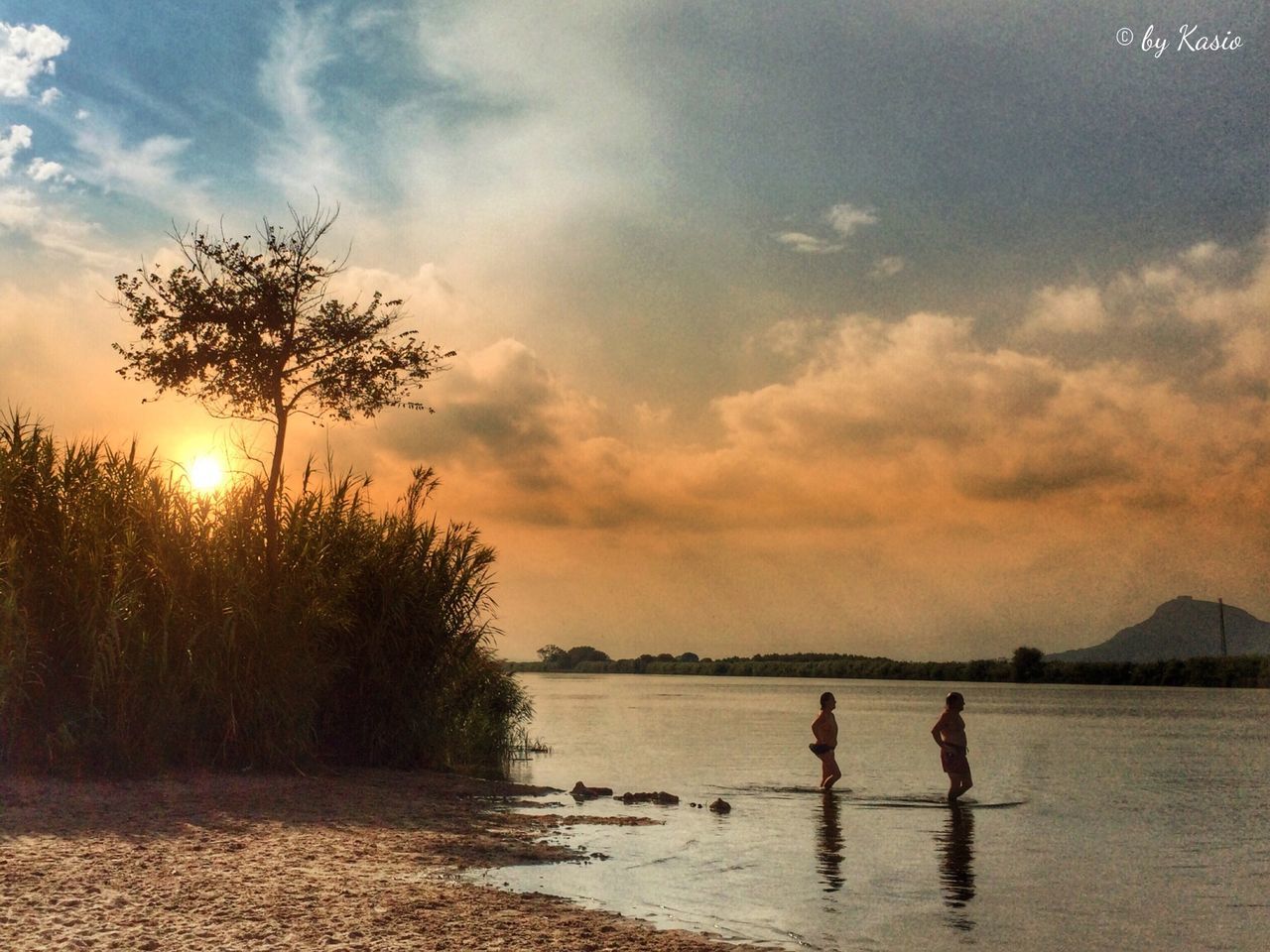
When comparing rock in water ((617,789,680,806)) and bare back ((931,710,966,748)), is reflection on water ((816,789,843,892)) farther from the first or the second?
rock in water ((617,789,680,806))

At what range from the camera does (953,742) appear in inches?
901

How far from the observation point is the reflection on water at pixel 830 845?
48.2 feet

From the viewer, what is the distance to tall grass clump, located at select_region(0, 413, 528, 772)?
56.9 feet

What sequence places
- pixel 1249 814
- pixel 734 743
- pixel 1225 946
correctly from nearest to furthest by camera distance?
pixel 1225 946 → pixel 1249 814 → pixel 734 743

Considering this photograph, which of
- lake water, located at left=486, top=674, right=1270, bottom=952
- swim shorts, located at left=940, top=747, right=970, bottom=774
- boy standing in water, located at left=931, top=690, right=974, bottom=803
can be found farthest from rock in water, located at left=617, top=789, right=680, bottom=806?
swim shorts, located at left=940, top=747, right=970, bottom=774

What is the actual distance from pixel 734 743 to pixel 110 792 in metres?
31.1

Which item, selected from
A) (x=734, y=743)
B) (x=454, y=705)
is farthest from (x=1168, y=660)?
(x=454, y=705)

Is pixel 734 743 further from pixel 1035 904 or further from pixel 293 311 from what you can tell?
pixel 1035 904

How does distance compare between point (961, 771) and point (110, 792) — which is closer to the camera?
point (110, 792)

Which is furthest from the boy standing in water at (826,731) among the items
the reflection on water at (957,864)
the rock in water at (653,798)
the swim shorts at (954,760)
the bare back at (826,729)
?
the rock in water at (653,798)

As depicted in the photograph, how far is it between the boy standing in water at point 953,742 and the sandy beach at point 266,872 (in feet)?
27.5

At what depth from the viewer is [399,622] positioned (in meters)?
21.1

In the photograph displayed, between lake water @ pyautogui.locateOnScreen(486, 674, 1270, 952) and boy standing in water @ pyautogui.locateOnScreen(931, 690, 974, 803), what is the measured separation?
772 millimetres

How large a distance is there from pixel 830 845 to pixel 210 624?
10235 millimetres
